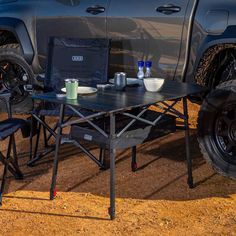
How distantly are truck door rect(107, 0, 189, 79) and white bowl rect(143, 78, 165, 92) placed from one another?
37.0 inches

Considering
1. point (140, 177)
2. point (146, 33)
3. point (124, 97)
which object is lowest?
point (140, 177)

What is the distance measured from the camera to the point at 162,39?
4.84 m

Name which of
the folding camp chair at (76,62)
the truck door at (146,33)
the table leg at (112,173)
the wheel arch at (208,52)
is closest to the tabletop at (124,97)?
the table leg at (112,173)

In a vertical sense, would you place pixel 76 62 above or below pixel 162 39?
below

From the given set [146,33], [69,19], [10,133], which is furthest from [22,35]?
[10,133]

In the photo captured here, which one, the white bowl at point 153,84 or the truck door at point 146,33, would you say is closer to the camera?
the white bowl at point 153,84

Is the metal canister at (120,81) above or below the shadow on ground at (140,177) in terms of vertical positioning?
above

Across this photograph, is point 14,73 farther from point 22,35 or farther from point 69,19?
point 69,19

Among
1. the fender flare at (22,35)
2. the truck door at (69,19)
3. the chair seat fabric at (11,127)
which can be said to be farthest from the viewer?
the fender flare at (22,35)

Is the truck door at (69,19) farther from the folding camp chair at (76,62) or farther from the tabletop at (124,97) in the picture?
the tabletop at (124,97)

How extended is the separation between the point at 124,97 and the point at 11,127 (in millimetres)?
914

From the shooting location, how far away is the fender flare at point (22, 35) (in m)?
5.88

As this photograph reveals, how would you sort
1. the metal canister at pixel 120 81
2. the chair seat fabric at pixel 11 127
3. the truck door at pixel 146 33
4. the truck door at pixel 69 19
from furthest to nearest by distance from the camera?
the truck door at pixel 69 19 → the truck door at pixel 146 33 → the metal canister at pixel 120 81 → the chair seat fabric at pixel 11 127

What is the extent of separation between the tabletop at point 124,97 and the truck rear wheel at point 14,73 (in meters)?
2.19
